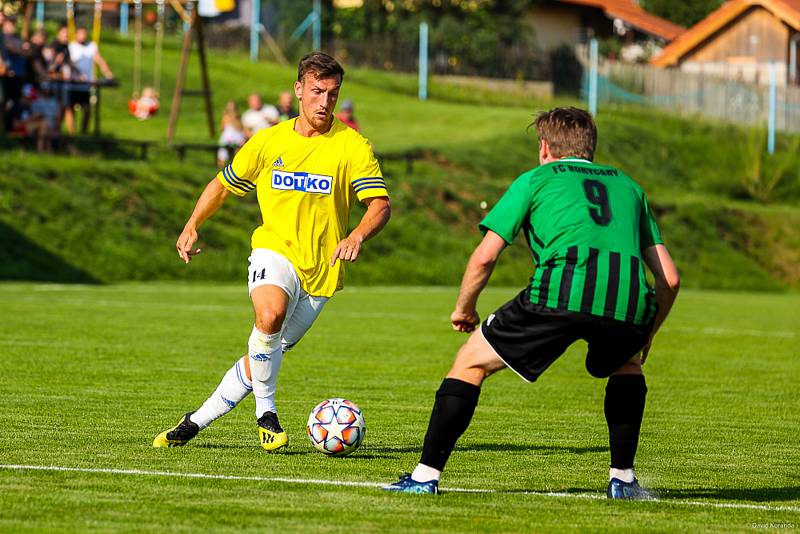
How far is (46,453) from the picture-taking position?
333 inches

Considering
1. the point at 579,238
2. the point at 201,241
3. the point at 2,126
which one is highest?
the point at 579,238

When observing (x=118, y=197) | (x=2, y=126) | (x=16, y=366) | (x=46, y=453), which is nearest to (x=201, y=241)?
(x=118, y=197)

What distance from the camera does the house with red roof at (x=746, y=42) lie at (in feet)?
208

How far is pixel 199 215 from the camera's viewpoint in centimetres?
912

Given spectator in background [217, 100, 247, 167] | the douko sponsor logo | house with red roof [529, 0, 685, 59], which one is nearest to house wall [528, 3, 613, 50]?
house with red roof [529, 0, 685, 59]

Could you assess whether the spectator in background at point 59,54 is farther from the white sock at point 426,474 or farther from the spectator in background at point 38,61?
the white sock at point 426,474

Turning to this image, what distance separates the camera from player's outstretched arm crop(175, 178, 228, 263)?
9008 millimetres

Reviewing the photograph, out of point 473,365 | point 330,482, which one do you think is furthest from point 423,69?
point 473,365

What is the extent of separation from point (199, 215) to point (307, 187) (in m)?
0.68

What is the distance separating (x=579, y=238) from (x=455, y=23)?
55817mm

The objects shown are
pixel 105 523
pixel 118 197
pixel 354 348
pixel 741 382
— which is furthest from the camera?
pixel 118 197

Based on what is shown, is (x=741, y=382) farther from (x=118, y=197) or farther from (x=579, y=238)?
(x=118, y=197)

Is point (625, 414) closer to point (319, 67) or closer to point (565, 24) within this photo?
point (319, 67)

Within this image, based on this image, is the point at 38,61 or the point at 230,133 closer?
the point at 38,61
